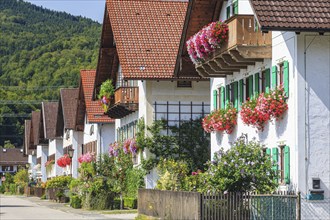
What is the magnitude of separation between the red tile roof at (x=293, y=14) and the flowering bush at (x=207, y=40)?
12.8 feet

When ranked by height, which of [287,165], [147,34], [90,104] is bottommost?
[287,165]

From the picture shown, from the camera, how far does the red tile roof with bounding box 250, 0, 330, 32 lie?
29.9m

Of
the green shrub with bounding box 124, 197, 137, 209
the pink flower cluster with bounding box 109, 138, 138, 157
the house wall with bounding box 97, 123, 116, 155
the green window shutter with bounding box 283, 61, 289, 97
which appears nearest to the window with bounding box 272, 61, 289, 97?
the green window shutter with bounding box 283, 61, 289, 97

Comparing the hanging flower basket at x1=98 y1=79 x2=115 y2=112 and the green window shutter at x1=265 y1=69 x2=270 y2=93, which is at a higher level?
the hanging flower basket at x1=98 y1=79 x2=115 y2=112

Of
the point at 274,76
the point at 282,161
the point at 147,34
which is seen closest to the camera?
the point at 282,161

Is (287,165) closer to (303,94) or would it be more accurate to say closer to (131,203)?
(303,94)

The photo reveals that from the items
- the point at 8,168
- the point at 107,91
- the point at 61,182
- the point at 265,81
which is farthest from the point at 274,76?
the point at 8,168

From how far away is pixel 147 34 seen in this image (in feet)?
172

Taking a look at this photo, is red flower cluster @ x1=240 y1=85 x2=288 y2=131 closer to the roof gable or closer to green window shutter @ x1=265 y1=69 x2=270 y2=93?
green window shutter @ x1=265 y1=69 x2=270 y2=93

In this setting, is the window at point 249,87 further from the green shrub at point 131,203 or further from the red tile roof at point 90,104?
the red tile roof at point 90,104

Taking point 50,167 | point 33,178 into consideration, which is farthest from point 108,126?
point 33,178

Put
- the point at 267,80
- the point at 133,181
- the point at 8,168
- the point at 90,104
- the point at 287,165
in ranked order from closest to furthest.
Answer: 1. the point at 287,165
2. the point at 267,80
3. the point at 133,181
4. the point at 90,104
5. the point at 8,168

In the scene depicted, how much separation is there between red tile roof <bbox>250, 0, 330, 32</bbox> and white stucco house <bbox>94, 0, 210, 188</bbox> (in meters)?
18.2

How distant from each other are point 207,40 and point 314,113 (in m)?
6.49
